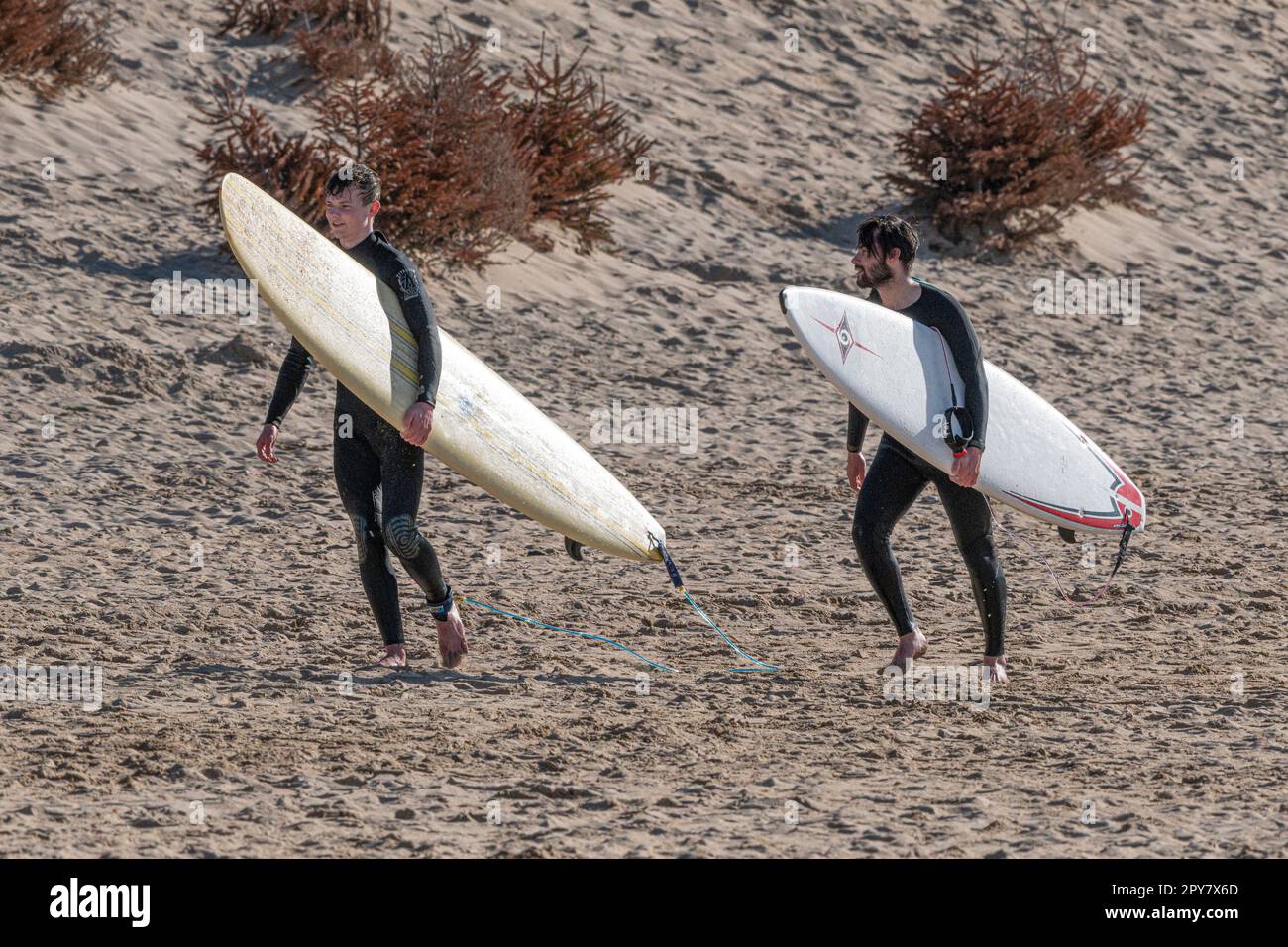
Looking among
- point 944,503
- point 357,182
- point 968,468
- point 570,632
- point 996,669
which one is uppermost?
point 357,182

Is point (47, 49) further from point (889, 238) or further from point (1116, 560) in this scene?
point (1116, 560)

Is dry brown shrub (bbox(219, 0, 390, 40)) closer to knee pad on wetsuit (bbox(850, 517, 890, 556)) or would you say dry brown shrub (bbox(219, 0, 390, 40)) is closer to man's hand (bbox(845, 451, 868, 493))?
man's hand (bbox(845, 451, 868, 493))

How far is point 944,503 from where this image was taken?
17.2 ft

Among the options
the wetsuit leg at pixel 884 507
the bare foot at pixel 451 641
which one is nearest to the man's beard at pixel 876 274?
the wetsuit leg at pixel 884 507

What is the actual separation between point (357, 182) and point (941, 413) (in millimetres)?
1950

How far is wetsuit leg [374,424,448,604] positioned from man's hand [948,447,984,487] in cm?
163

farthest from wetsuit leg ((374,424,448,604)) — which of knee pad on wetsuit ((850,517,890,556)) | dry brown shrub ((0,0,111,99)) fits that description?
dry brown shrub ((0,0,111,99))

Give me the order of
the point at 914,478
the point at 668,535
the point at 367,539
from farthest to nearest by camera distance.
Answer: the point at 668,535 < the point at 914,478 < the point at 367,539

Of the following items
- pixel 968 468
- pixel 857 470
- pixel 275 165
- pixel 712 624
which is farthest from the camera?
pixel 275 165

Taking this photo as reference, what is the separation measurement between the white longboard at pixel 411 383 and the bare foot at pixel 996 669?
1.25m

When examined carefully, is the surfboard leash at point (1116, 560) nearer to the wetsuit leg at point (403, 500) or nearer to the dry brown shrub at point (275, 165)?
the wetsuit leg at point (403, 500)

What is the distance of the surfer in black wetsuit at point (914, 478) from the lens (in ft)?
16.7

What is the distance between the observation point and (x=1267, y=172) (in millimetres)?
14516

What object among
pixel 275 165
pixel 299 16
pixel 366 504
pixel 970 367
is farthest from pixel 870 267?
pixel 299 16
